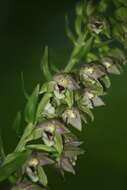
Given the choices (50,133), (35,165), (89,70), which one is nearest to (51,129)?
(50,133)

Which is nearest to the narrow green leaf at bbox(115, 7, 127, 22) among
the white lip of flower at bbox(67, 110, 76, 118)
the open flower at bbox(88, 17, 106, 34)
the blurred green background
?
the open flower at bbox(88, 17, 106, 34)

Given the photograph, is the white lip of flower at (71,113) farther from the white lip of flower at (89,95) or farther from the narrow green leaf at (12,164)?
the narrow green leaf at (12,164)

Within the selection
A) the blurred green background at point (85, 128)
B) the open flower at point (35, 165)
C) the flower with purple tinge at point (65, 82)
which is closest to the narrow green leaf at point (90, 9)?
the flower with purple tinge at point (65, 82)

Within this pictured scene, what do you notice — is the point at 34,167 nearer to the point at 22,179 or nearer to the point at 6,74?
the point at 22,179

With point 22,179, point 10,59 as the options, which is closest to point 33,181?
point 22,179

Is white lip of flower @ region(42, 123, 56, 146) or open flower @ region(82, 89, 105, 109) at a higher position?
open flower @ region(82, 89, 105, 109)

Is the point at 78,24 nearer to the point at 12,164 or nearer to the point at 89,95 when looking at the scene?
the point at 89,95

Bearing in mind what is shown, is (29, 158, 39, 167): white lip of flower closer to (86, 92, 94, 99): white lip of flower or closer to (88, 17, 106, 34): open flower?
(86, 92, 94, 99): white lip of flower
